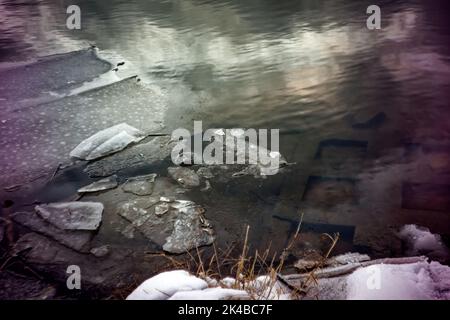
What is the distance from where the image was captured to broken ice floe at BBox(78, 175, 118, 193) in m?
2.71

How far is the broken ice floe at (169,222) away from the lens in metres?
2.22

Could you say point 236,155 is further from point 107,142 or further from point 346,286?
point 346,286

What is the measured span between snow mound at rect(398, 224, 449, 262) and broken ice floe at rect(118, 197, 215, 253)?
3.97 feet

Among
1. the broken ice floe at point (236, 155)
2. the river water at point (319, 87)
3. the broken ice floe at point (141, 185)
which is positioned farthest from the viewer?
the broken ice floe at point (236, 155)

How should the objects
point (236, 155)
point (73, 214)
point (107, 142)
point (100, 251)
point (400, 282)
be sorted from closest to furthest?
point (400, 282), point (100, 251), point (73, 214), point (236, 155), point (107, 142)

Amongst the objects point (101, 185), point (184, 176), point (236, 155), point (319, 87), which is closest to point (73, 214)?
point (101, 185)

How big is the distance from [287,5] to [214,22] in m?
1.81

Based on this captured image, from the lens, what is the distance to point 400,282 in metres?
1.57

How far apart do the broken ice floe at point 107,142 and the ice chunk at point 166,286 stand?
5.75 ft

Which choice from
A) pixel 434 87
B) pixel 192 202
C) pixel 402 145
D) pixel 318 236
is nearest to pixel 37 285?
pixel 192 202

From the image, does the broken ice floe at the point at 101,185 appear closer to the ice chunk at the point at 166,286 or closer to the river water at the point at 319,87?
the river water at the point at 319,87

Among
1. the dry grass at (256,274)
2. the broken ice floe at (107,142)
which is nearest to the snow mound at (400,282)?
the dry grass at (256,274)

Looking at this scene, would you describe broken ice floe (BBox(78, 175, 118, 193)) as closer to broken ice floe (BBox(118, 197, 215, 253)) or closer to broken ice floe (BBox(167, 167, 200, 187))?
broken ice floe (BBox(118, 197, 215, 253))

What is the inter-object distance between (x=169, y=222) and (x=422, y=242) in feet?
5.30
